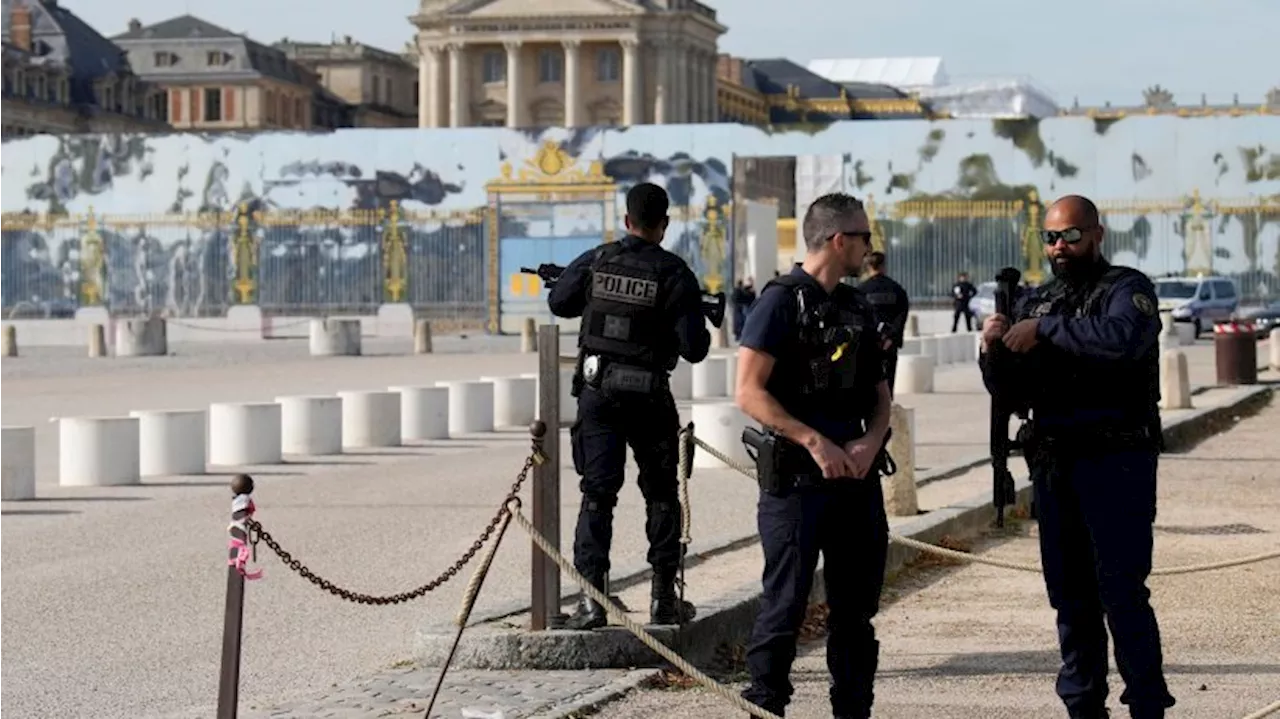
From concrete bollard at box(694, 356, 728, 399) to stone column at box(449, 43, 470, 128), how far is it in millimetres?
116428

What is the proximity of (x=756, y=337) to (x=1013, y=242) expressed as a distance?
52.6m

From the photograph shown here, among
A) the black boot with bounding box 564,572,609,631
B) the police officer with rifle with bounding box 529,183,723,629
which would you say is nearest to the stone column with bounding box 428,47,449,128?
the police officer with rifle with bounding box 529,183,723,629

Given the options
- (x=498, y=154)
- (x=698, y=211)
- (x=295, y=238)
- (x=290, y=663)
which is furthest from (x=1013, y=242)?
(x=290, y=663)

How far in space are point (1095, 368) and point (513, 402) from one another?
18131 millimetres

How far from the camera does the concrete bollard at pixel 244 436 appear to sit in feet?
66.7

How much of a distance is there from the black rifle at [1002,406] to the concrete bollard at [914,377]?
2335 cm

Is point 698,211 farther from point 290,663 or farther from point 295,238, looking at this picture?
point 290,663

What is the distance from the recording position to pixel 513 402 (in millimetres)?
25766

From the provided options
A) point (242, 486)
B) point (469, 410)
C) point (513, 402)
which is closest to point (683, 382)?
point (513, 402)

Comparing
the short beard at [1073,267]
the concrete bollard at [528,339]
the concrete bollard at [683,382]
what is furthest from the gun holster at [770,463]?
the concrete bollard at [528,339]

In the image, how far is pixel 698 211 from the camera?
60.3 meters

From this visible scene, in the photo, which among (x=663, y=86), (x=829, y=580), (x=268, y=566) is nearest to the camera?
(x=829, y=580)

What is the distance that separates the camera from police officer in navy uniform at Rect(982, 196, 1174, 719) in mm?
7738

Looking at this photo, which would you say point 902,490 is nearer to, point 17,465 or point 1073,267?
point 17,465
